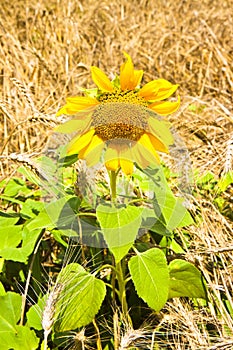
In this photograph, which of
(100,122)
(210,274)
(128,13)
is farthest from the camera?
(128,13)

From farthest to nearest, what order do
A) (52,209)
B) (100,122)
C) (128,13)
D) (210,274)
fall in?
(128,13) < (210,274) < (52,209) < (100,122)

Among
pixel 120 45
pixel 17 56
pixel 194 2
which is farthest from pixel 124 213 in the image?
pixel 194 2

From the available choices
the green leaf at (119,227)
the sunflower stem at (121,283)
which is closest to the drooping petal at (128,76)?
the green leaf at (119,227)

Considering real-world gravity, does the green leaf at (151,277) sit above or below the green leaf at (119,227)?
below

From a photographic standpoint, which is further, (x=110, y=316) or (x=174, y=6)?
(x=174, y=6)

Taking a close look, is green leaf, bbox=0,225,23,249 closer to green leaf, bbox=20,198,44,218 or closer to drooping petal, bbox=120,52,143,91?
green leaf, bbox=20,198,44,218

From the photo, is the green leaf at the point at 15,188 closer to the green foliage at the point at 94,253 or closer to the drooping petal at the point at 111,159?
the green foliage at the point at 94,253

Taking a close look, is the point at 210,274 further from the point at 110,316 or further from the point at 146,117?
the point at 146,117
